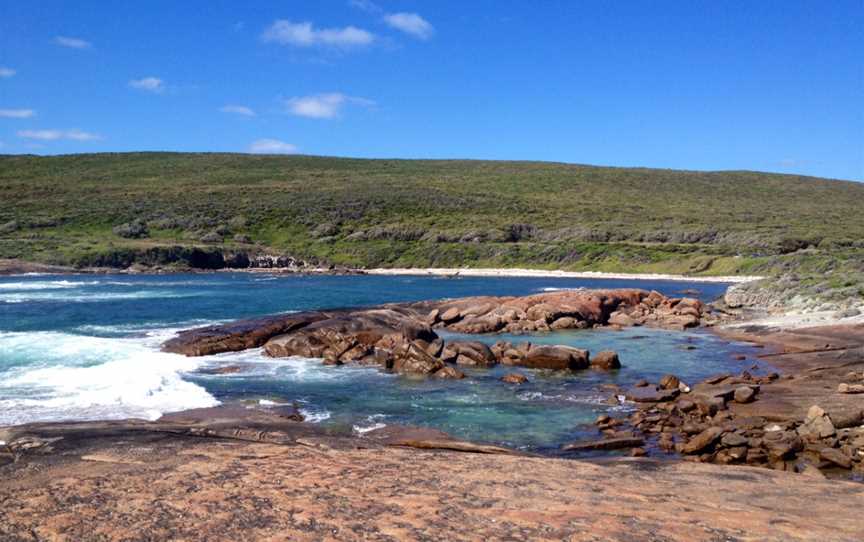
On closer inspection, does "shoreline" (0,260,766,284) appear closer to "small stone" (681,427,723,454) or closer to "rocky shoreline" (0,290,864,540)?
"rocky shoreline" (0,290,864,540)

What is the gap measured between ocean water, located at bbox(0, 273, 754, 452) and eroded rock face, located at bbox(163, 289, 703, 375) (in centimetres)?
116

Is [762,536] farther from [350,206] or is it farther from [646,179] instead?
[646,179]

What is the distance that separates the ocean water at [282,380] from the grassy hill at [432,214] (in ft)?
130

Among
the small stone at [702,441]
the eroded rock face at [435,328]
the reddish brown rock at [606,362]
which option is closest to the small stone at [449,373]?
the eroded rock face at [435,328]

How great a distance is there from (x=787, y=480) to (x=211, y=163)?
533 ft

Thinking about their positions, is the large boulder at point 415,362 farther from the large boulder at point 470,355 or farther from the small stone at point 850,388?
the small stone at point 850,388

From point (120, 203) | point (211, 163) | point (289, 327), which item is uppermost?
point (211, 163)

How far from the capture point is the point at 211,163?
162000 mm

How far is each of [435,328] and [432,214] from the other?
273 ft

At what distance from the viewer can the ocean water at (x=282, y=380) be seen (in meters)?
19.9

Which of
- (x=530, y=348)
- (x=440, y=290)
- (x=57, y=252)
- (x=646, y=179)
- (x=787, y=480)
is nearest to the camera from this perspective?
(x=787, y=480)

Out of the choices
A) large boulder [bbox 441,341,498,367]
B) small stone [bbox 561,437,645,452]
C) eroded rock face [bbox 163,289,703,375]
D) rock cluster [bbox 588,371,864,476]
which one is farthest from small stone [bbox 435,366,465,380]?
small stone [bbox 561,437,645,452]

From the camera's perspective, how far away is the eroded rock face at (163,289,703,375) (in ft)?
95.8

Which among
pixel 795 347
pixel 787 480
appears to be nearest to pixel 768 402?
pixel 787 480
